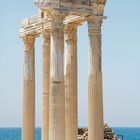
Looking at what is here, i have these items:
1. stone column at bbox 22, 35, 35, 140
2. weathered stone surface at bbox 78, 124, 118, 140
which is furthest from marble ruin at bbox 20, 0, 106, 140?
weathered stone surface at bbox 78, 124, 118, 140

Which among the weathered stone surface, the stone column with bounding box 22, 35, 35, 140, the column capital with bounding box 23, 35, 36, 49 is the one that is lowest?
the weathered stone surface

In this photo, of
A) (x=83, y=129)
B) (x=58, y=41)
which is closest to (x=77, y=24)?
(x=58, y=41)

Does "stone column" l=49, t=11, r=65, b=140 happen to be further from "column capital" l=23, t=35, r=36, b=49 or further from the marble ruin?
"column capital" l=23, t=35, r=36, b=49

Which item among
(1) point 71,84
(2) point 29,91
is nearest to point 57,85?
(1) point 71,84

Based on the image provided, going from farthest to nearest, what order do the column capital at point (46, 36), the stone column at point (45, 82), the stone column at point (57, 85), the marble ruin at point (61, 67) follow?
the column capital at point (46, 36), the stone column at point (45, 82), the marble ruin at point (61, 67), the stone column at point (57, 85)

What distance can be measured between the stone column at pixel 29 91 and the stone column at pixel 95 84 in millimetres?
10810

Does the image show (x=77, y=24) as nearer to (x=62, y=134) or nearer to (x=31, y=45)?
(x=31, y=45)

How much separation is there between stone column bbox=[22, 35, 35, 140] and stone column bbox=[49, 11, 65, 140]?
1137cm

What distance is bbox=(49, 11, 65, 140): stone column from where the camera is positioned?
40.8 meters

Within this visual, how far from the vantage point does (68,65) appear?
48.6m

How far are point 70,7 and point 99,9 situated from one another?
3150mm

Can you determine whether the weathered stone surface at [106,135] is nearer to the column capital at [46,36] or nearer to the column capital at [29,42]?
the column capital at [29,42]

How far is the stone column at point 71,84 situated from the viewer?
4716 centimetres

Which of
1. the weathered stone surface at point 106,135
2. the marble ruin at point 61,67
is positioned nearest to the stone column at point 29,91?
the marble ruin at point 61,67
